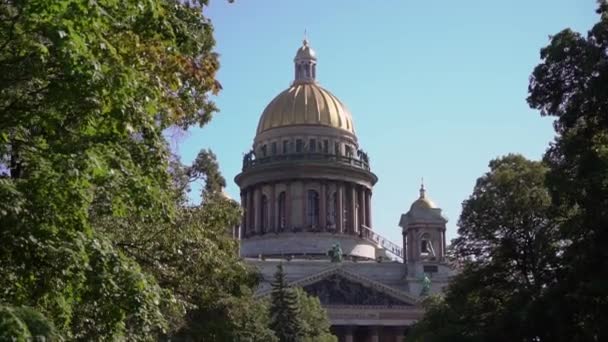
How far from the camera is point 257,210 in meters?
95.3

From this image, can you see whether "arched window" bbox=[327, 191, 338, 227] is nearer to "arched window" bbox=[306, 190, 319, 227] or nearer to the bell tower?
"arched window" bbox=[306, 190, 319, 227]

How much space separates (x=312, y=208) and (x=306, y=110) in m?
10.1

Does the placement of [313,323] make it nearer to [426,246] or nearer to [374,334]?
[374,334]

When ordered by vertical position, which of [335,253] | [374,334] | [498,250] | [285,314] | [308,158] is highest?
[308,158]

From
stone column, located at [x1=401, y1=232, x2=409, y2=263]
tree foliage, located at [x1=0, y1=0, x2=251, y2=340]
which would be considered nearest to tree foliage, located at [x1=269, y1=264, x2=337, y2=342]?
stone column, located at [x1=401, y1=232, x2=409, y2=263]

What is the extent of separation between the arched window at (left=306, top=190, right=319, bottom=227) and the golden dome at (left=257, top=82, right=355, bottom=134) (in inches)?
290

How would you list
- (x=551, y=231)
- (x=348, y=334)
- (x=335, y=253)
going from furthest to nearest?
(x=335, y=253) < (x=348, y=334) < (x=551, y=231)

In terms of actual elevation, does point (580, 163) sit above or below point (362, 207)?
below

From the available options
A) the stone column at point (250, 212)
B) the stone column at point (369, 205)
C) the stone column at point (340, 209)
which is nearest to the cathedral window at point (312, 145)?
the stone column at point (340, 209)

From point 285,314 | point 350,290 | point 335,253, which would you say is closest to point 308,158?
point 335,253

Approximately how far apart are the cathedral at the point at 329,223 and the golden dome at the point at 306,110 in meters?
0.12

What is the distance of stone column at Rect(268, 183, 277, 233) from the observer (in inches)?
3664

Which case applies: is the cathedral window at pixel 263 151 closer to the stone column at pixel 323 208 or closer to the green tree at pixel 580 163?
the stone column at pixel 323 208

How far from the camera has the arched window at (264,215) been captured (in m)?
93.8
